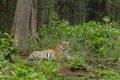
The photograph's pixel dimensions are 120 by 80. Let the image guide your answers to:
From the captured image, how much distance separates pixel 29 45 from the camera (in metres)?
12.1

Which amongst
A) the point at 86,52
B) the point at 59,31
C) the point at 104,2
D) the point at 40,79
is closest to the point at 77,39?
the point at 86,52

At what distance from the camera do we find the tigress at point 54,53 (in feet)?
36.6

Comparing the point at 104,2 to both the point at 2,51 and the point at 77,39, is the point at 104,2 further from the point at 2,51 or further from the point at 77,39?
the point at 2,51

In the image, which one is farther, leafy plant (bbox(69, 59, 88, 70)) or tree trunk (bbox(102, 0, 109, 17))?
tree trunk (bbox(102, 0, 109, 17))

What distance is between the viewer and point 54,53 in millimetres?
11562

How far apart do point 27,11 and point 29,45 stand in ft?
3.76

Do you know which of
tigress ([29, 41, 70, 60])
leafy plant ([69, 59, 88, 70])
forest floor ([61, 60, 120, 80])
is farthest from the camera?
tigress ([29, 41, 70, 60])

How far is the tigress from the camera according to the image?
11.2m

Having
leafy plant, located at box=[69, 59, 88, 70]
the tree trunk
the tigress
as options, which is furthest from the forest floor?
the tree trunk

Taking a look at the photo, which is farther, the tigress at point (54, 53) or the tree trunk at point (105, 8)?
the tree trunk at point (105, 8)

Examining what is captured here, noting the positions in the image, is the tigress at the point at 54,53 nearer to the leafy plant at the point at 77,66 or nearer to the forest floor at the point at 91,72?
the forest floor at the point at 91,72

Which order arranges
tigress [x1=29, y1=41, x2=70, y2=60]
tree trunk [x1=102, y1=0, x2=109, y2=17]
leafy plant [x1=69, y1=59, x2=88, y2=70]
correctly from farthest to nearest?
tree trunk [x1=102, y1=0, x2=109, y2=17]
tigress [x1=29, y1=41, x2=70, y2=60]
leafy plant [x1=69, y1=59, x2=88, y2=70]

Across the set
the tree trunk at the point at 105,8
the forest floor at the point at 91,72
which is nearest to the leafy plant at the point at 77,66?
the forest floor at the point at 91,72

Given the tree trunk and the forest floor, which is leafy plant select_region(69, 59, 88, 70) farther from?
the tree trunk
